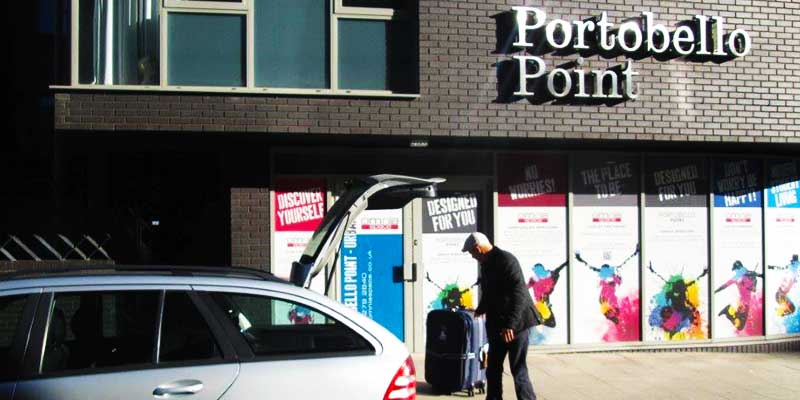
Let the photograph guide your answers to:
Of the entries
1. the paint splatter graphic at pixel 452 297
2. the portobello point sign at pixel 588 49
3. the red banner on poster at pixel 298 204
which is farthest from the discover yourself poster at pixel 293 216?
the portobello point sign at pixel 588 49

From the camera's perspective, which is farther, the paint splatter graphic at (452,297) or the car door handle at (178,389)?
the paint splatter graphic at (452,297)

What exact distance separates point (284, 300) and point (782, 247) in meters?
8.48

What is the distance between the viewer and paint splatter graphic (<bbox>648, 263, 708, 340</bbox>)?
10.1 metres

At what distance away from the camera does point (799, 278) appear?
35.1ft

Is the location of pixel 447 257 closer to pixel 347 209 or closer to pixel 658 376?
pixel 658 376

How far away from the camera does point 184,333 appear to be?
166 inches

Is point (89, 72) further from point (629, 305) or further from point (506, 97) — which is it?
point (629, 305)

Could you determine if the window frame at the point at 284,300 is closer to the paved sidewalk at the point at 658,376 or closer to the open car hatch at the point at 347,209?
the open car hatch at the point at 347,209

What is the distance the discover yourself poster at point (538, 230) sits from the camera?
983cm

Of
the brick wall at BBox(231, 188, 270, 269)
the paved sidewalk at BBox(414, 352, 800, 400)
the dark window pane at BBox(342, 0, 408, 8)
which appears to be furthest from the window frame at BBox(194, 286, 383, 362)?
the dark window pane at BBox(342, 0, 408, 8)

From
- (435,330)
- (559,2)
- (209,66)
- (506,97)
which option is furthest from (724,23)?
(209,66)

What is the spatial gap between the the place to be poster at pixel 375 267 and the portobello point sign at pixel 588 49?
2041 mm

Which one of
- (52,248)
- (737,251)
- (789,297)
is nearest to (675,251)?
(737,251)

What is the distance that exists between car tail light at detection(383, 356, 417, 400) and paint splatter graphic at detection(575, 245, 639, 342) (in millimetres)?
5894
